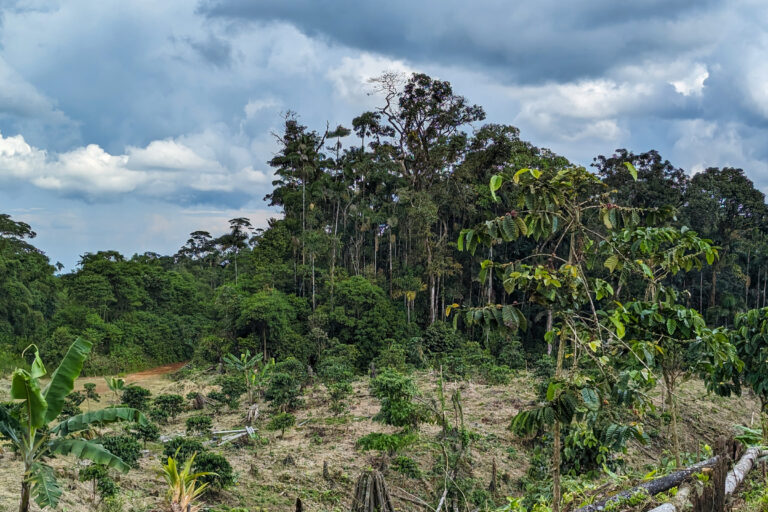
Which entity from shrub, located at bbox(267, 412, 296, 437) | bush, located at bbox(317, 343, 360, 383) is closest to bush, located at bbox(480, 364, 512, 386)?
bush, located at bbox(317, 343, 360, 383)

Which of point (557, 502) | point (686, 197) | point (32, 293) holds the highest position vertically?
point (686, 197)

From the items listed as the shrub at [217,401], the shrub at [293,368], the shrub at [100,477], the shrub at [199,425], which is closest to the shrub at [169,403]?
the shrub at [217,401]

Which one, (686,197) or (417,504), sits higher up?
(686,197)

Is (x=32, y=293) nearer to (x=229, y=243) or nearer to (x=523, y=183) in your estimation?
(x=229, y=243)

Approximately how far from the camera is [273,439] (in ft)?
31.4

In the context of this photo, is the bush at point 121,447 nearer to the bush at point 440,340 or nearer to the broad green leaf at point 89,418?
the broad green leaf at point 89,418

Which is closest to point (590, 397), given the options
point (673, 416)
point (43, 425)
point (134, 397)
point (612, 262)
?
point (612, 262)

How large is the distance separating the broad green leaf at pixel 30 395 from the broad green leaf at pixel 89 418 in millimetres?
320

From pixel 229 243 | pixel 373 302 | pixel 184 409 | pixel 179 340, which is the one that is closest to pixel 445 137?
pixel 373 302

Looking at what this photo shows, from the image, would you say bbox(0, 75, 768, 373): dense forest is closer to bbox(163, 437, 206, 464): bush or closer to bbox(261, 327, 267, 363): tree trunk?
bbox(261, 327, 267, 363): tree trunk

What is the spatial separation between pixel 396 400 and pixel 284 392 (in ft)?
14.3

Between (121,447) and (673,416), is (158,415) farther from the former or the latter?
(673,416)

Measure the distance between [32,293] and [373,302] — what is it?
47.1 feet

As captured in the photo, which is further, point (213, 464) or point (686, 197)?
point (686, 197)
